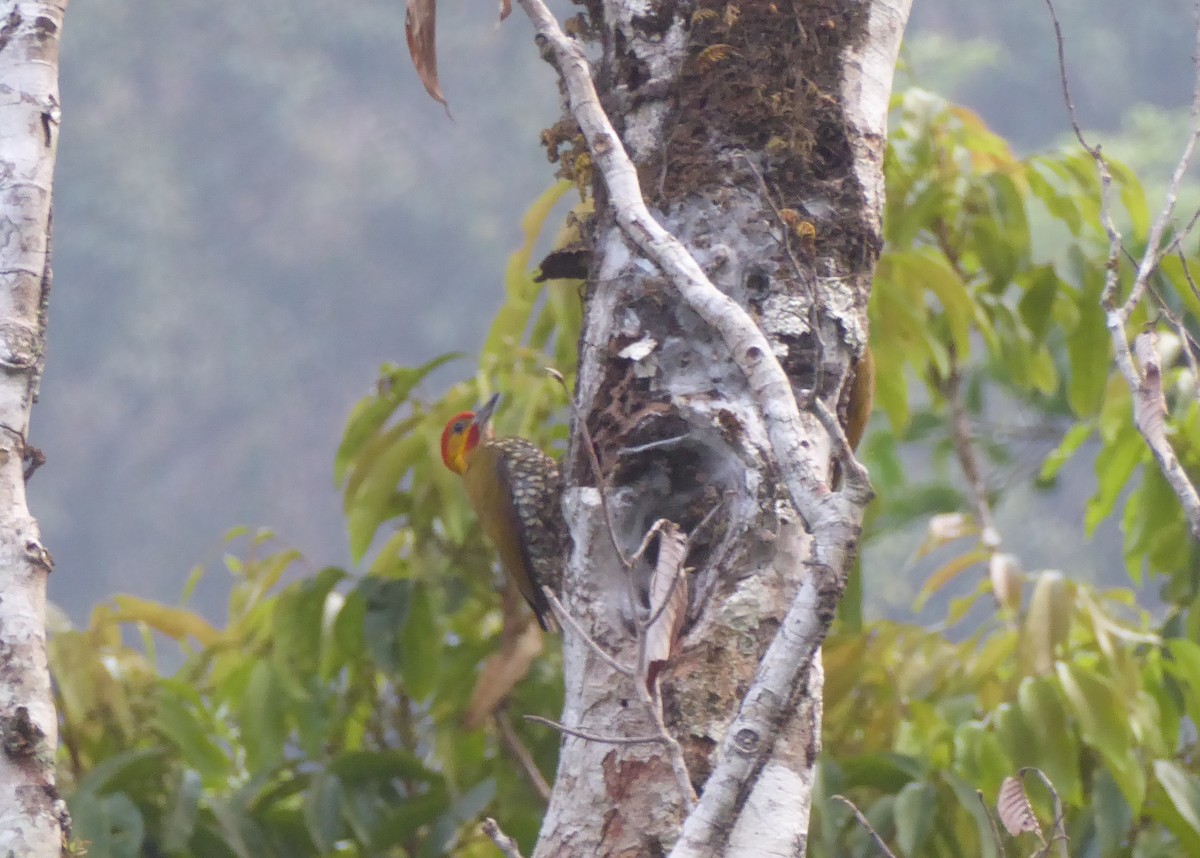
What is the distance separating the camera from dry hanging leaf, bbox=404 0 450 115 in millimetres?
1872

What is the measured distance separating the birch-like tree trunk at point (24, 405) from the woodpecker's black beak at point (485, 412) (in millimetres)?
1625

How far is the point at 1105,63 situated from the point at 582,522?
1026 centimetres

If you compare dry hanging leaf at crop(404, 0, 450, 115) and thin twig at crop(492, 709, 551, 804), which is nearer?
dry hanging leaf at crop(404, 0, 450, 115)

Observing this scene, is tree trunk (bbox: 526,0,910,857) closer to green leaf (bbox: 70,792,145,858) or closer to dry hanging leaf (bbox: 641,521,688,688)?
dry hanging leaf (bbox: 641,521,688,688)


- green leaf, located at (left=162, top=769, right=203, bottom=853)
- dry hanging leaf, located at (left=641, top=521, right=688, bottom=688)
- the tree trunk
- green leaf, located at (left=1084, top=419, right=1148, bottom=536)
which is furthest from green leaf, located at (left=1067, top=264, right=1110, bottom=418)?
green leaf, located at (left=162, top=769, right=203, bottom=853)

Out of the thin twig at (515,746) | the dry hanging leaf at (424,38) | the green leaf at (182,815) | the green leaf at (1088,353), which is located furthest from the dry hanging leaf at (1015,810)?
the green leaf at (1088,353)

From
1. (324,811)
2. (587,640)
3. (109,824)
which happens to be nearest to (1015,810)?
(587,640)

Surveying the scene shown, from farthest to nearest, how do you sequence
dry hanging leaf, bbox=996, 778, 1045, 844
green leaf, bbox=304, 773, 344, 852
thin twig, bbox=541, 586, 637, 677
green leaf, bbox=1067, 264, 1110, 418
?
green leaf, bbox=1067, 264, 1110, 418 → green leaf, bbox=304, 773, 344, 852 → dry hanging leaf, bbox=996, 778, 1045, 844 → thin twig, bbox=541, 586, 637, 677

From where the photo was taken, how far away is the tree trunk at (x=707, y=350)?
1682 mm

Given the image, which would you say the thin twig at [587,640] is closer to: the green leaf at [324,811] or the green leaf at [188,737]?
the green leaf at [324,811]

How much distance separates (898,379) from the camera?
324 cm

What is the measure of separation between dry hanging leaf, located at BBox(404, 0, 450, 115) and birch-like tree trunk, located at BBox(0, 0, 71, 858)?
44 centimetres

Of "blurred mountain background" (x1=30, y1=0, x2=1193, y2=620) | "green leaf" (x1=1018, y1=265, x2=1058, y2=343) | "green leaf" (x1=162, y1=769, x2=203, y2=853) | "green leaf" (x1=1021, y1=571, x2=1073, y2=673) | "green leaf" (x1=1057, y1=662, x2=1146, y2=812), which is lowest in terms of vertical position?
"green leaf" (x1=162, y1=769, x2=203, y2=853)

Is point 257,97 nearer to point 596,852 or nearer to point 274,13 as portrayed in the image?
point 274,13
